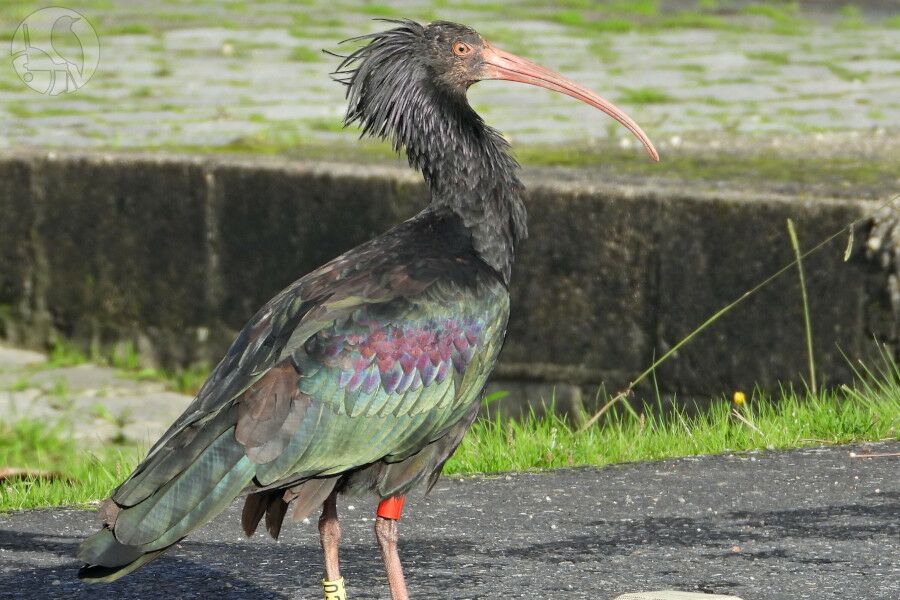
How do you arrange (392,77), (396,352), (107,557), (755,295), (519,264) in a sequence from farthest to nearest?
(519,264) < (755,295) < (392,77) < (396,352) < (107,557)

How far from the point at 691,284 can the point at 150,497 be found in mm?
3307

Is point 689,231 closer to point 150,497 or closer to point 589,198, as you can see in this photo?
point 589,198

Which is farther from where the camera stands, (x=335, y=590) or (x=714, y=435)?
(x=714, y=435)

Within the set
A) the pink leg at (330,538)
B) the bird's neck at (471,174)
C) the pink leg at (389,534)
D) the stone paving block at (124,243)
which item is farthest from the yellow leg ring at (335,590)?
the stone paving block at (124,243)

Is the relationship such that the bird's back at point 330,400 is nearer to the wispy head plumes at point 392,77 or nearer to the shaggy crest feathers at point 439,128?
the shaggy crest feathers at point 439,128

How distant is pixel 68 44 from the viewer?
507 inches

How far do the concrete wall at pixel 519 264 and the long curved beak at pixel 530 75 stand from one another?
1330mm

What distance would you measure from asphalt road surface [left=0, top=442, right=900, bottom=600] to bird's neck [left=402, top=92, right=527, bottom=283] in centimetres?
90

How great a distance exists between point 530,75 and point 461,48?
1.09 ft

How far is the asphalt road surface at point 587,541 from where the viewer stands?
16.8 feet

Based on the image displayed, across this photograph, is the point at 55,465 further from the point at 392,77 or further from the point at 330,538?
the point at 330,538

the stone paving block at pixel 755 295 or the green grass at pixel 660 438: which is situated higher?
the stone paving block at pixel 755 295

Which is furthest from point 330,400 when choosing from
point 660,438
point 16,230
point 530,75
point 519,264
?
point 16,230

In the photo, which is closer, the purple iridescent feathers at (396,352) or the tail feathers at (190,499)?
the tail feathers at (190,499)
